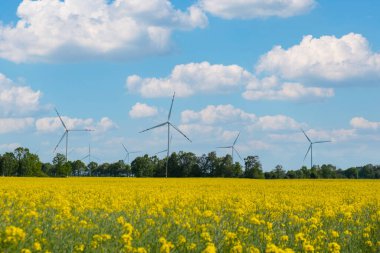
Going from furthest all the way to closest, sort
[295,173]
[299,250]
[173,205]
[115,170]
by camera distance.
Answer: [115,170] → [295,173] → [173,205] → [299,250]

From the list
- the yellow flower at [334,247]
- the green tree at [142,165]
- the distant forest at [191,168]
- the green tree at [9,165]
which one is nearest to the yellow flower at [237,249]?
the yellow flower at [334,247]

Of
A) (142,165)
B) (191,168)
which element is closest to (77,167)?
(142,165)

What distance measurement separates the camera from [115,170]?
169 meters

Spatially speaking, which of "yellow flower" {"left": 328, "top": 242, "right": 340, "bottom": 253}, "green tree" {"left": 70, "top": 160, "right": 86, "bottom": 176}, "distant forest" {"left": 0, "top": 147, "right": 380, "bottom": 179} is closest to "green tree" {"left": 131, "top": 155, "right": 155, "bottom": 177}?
"distant forest" {"left": 0, "top": 147, "right": 380, "bottom": 179}

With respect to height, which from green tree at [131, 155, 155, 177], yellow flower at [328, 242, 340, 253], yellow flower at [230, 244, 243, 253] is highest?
green tree at [131, 155, 155, 177]

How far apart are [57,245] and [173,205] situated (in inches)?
356

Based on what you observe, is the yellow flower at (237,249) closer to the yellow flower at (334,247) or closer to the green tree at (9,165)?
the yellow flower at (334,247)

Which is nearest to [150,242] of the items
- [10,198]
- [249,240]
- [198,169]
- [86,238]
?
[86,238]

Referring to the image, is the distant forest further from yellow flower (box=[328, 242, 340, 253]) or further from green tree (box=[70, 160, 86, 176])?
yellow flower (box=[328, 242, 340, 253])

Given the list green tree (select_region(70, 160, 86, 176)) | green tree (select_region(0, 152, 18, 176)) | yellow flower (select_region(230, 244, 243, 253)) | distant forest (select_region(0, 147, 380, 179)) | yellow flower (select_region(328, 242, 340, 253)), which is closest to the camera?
yellow flower (select_region(230, 244, 243, 253))

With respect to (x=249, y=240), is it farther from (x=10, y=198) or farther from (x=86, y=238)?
(x=10, y=198)

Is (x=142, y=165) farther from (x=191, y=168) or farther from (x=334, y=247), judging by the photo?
(x=334, y=247)

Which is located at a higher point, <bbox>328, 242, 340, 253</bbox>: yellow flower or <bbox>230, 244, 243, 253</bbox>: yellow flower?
<bbox>230, 244, 243, 253</bbox>: yellow flower

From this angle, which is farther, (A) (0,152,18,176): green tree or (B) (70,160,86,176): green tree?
(B) (70,160,86,176): green tree
